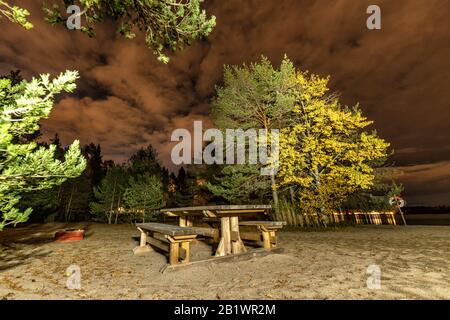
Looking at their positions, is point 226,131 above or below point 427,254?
above

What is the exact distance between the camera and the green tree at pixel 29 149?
8.87ft

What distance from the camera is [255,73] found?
52.9ft

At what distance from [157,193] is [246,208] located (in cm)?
1950

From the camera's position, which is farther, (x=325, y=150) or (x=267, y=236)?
(x=325, y=150)

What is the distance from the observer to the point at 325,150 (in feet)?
44.3

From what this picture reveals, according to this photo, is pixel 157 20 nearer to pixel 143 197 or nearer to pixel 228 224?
pixel 228 224

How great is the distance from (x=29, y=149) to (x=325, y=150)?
43.6 feet

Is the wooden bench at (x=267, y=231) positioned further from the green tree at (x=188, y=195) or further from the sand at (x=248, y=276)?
the green tree at (x=188, y=195)

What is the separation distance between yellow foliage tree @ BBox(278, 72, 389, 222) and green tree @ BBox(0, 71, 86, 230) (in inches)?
450

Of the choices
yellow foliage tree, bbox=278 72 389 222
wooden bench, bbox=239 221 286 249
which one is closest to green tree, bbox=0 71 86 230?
wooden bench, bbox=239 221 286 249

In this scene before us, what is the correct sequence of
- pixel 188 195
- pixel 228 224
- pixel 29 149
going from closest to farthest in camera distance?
pixel 29 149
pixel 228 224
pixel 188 195

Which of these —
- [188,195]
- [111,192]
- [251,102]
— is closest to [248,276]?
[251,102]
